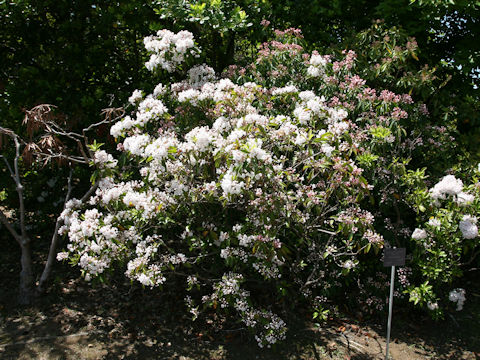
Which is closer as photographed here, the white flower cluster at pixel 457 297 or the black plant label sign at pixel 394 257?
the black plant label sign at pixel 394 257

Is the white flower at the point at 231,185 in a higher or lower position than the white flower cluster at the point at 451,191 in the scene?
lower

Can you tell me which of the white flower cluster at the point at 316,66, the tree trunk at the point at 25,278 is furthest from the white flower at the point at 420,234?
the tree trunk at the point at 25,278

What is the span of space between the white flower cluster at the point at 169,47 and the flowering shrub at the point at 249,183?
0.07ft

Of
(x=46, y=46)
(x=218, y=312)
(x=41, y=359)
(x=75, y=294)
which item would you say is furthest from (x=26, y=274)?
(x=46, y=46)

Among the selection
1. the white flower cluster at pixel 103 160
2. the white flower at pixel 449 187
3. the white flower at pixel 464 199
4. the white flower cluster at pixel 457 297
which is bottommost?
the white flower cluster at pixel 457 297

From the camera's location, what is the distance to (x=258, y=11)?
5625 millimetres

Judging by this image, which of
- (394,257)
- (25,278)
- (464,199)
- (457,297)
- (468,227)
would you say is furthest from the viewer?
(25,278)

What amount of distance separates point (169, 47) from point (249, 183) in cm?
223

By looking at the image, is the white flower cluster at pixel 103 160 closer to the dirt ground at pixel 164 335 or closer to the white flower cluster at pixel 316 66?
the dirt ground at pixel 164 335

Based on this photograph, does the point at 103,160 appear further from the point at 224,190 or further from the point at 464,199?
the point at 464,199

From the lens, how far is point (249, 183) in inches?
122

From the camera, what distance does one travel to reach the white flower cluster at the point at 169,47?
4445mm

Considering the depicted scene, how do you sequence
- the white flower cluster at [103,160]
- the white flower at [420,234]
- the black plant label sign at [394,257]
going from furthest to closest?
1. the white flower at [420,234]
2. the white flower cluster at [103,160]
3. the black plant label sign at [394,257]

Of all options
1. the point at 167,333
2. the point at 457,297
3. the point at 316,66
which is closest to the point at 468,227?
the point at 457,297
